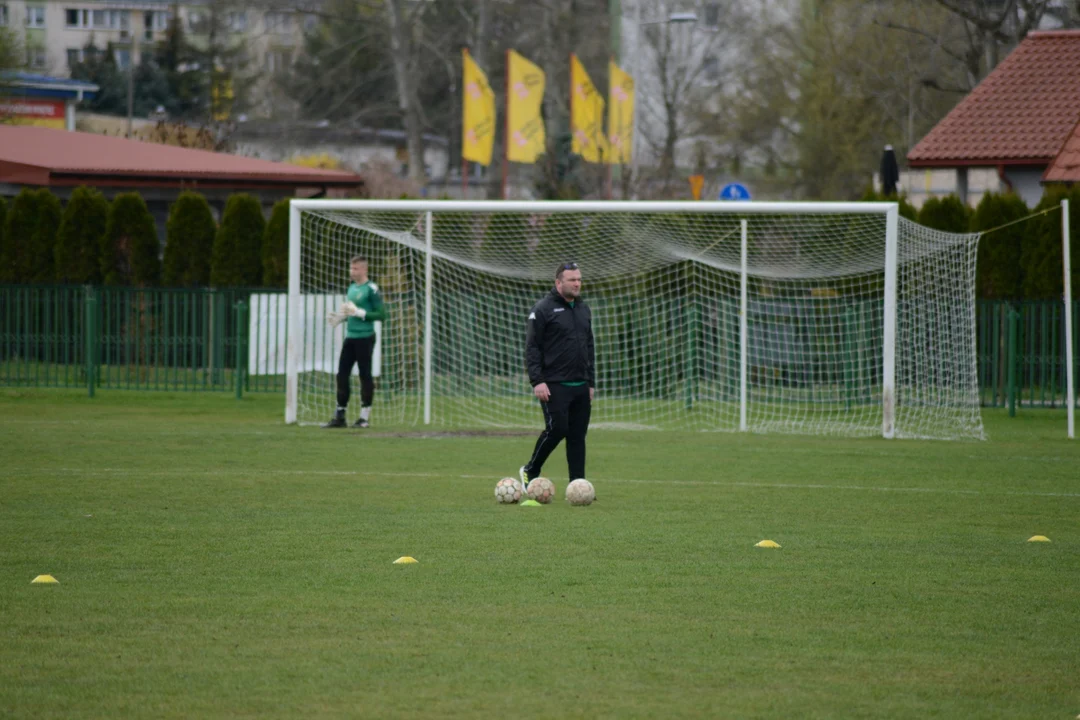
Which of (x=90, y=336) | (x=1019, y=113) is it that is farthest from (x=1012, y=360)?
(x=90, y=336)

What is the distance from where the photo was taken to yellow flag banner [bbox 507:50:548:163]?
109 ft

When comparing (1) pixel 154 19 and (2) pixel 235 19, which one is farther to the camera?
(1) pixel 154 19

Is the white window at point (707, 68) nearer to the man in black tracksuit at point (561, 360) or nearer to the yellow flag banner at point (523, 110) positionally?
the yellow flag banner at point (523, 110)

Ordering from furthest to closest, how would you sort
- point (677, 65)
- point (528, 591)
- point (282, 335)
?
point (677, 65) → point (282, 335) → point (528, 591)

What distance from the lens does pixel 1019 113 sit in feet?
98.9

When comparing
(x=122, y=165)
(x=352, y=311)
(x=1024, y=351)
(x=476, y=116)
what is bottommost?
(x=1024, y=351)

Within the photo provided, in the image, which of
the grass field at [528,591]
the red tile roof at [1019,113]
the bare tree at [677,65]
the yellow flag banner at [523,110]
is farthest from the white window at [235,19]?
the grass field at [528,591]

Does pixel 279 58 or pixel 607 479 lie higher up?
pixel 279 58

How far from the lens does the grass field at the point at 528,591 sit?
620cm

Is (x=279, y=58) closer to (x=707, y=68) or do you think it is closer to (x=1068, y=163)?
(x=707, y=68)

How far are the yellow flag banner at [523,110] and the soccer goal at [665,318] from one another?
8.58 meters

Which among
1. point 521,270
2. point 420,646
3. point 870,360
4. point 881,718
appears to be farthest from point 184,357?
point 881,718

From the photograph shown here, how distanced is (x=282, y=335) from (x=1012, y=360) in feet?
35.1

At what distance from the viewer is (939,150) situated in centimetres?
2992
